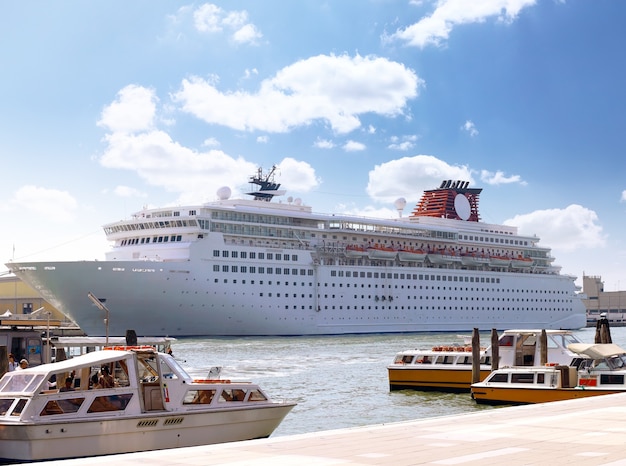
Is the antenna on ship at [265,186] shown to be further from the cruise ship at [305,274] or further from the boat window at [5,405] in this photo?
the boat window at [5,405]

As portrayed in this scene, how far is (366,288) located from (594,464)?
57.7 meters

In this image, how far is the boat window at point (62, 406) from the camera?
13531mm

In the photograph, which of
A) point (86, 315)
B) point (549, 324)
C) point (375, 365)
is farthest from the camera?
point (549, 324)

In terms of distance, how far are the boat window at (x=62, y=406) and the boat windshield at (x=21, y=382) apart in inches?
14.7

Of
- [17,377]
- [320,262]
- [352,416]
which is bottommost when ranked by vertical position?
[352,416]

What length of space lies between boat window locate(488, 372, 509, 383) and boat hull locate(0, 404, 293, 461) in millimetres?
8436

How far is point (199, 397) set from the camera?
15445 millimetres

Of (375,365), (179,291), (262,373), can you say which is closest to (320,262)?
(179,291)

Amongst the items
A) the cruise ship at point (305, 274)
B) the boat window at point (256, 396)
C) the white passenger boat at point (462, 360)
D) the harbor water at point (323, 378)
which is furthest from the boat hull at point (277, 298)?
the boat window at point (256, 396)

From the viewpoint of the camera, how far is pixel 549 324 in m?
83.2

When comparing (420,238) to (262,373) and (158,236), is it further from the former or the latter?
(262,373)

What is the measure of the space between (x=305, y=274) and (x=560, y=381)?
40.6 metres

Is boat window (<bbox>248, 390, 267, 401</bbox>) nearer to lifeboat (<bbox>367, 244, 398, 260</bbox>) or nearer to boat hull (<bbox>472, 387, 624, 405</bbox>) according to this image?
boat hull (<bbox>472, 387, 624, 405</bbox>)

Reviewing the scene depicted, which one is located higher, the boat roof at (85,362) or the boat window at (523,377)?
the boat roof at (85,362)
